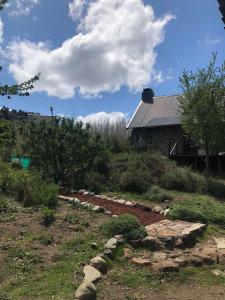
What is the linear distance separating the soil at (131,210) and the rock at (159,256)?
2.13 metres

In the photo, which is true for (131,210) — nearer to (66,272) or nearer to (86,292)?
(66,272)

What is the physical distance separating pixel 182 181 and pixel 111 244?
9.81 m

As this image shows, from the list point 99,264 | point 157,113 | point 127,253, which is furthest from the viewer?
point 157,113

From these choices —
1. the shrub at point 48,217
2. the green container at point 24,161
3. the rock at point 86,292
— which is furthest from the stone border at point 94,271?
the green container at point 24,161

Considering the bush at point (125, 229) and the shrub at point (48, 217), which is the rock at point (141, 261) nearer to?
the bush at point (125, 229)

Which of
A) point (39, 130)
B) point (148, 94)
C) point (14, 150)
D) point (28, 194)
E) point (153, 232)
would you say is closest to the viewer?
point (153, 232)

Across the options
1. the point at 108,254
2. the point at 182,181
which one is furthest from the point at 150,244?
the point at 182,181

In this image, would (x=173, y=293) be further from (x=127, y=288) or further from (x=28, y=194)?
(x=28, y=194)

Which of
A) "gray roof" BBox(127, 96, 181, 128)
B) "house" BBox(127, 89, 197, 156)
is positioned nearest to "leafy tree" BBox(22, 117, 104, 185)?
"house" BBox(127, 89, 197, 156)

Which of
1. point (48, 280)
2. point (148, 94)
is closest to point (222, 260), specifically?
point (48, 280)

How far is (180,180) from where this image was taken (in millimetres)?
17641

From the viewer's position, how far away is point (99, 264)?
7.36 meters

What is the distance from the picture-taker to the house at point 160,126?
32.4 m

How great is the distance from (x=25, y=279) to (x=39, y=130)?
1039 cm
